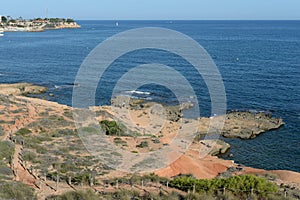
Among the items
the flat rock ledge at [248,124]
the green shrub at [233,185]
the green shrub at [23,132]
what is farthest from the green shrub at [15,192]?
the flat rock ledge at [248,124]

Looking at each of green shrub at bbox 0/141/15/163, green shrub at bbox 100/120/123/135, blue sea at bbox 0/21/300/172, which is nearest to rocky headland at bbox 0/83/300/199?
green shrub at bbox 100/120/123/135

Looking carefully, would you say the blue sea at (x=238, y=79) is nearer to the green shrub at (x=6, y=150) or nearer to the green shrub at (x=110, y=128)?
the green shrub at (x=110, y=128)

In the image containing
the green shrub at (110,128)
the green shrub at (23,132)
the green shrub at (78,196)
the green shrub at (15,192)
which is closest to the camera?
the green shrub at (15,192)

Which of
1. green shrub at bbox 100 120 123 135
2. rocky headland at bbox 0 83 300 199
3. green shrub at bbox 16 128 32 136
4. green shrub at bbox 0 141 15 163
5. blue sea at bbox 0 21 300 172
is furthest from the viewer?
blue sea at bbox 0 21 300 172

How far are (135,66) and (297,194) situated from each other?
64642 mm

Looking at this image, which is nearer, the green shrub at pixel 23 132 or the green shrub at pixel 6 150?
the green shrub at pixel 6 150

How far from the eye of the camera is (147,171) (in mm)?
25500

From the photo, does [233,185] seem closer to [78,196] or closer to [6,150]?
[78,196]

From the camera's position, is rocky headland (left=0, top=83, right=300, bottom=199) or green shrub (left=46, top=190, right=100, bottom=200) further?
rocky headland (left=0, top=83, right=300, bottom=199)

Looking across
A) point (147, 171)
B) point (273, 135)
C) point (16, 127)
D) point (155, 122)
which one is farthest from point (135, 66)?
point (147, 171)

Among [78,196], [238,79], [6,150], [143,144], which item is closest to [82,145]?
[143,144]

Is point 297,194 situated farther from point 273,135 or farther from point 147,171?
point 273,135

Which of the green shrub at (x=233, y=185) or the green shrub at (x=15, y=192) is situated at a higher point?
the green shrub at (x=15, y=192)

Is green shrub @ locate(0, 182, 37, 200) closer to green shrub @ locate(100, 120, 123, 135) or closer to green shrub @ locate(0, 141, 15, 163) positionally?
green shrub @ locate(0, 141, 15, 163)
